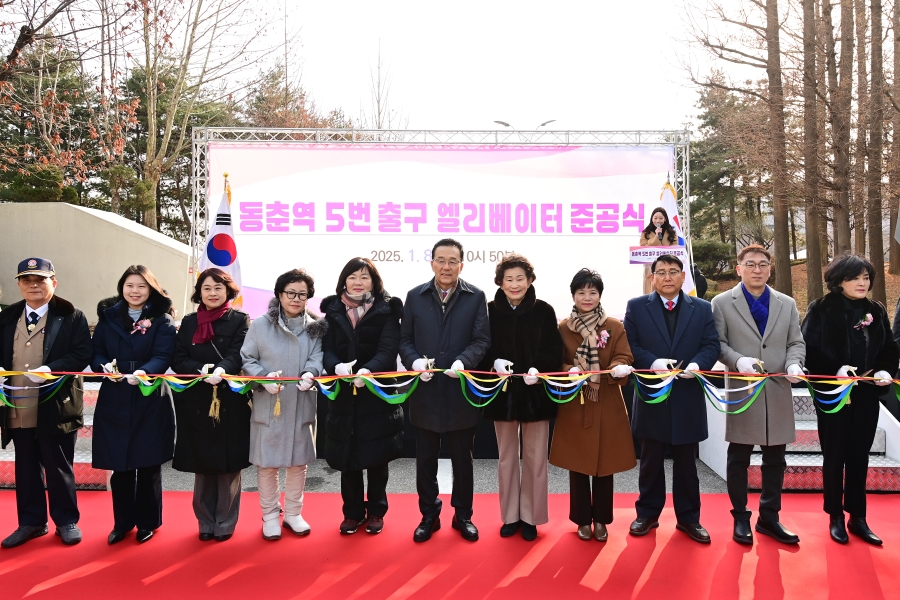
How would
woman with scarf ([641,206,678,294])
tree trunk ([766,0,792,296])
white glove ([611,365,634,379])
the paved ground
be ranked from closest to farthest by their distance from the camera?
white glove ([611,365,634,379]) < the paved ground < woman with scarf ([641,206,678,294]) < tree trunk ([766,0,792,296])

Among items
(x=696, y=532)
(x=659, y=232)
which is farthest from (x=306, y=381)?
(x=659, y=232)

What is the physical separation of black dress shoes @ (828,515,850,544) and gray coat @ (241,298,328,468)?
2.83 metres

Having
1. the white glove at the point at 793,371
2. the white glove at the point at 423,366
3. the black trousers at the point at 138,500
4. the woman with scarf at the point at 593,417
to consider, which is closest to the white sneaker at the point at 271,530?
the black trousers at the point at 138,500

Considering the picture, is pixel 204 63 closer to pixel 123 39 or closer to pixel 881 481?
pixel 123 39

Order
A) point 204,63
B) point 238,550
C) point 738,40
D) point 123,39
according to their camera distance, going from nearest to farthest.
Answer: point 238,550, point 123,39, point 738,40, point 204,63

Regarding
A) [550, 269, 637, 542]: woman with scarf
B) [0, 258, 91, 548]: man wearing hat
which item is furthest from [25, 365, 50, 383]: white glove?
[550, 269, 637, 542]: woman with scarf

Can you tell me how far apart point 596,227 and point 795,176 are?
6272mm

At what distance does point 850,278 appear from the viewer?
3.21m

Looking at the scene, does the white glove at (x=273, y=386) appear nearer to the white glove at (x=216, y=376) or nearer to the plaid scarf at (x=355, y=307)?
the white glove at (x=216, y=376)

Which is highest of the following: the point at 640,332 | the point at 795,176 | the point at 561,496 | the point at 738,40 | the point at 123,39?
the point at 738,40

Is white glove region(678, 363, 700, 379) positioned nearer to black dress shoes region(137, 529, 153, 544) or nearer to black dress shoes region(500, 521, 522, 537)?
black dress shoes region(500, 521, 522, 537)

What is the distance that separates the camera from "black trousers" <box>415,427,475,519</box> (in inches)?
129

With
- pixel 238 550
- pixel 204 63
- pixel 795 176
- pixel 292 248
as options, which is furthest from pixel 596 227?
Answer: pixel 204 63

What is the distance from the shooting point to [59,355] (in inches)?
127
